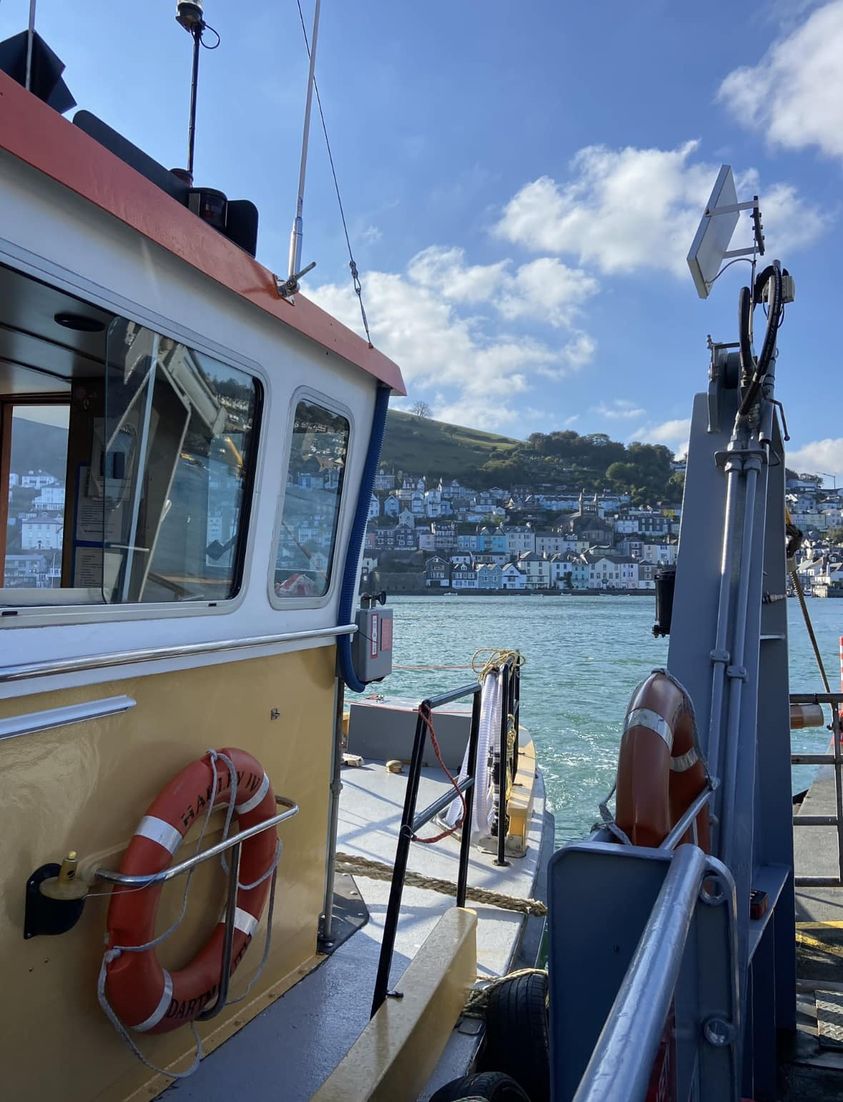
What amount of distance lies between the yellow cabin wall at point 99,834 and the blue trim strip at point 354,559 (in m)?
0.39

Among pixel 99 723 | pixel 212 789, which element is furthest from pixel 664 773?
pixel 99 723

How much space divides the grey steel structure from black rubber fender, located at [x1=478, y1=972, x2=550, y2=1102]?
2.31 feet

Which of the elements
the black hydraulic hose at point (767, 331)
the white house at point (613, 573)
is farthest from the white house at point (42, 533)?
the white house at point (613, 573)

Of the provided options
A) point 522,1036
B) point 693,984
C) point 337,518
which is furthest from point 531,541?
point 693,984

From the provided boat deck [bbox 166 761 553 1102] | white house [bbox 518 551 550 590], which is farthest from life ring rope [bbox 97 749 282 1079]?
white house [bbox 518 551 550 590]

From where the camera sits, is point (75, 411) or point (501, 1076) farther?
point (75, 411)

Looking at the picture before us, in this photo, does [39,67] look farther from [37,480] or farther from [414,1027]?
[414,1027]

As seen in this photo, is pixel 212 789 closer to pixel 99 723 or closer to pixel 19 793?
pixel 99 723

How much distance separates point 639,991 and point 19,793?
61.1 inches

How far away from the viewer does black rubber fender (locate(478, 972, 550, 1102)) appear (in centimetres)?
288

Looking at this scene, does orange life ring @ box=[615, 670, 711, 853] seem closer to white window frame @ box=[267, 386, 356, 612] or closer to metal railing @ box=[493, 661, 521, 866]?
white window frame @ box=[267, 386, 356, 612]

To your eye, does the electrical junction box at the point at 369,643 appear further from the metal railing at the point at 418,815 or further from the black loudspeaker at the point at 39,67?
the black loudspeaker at the point at 39,67

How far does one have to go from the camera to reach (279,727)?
3.07 metres

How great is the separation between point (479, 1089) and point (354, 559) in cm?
195
